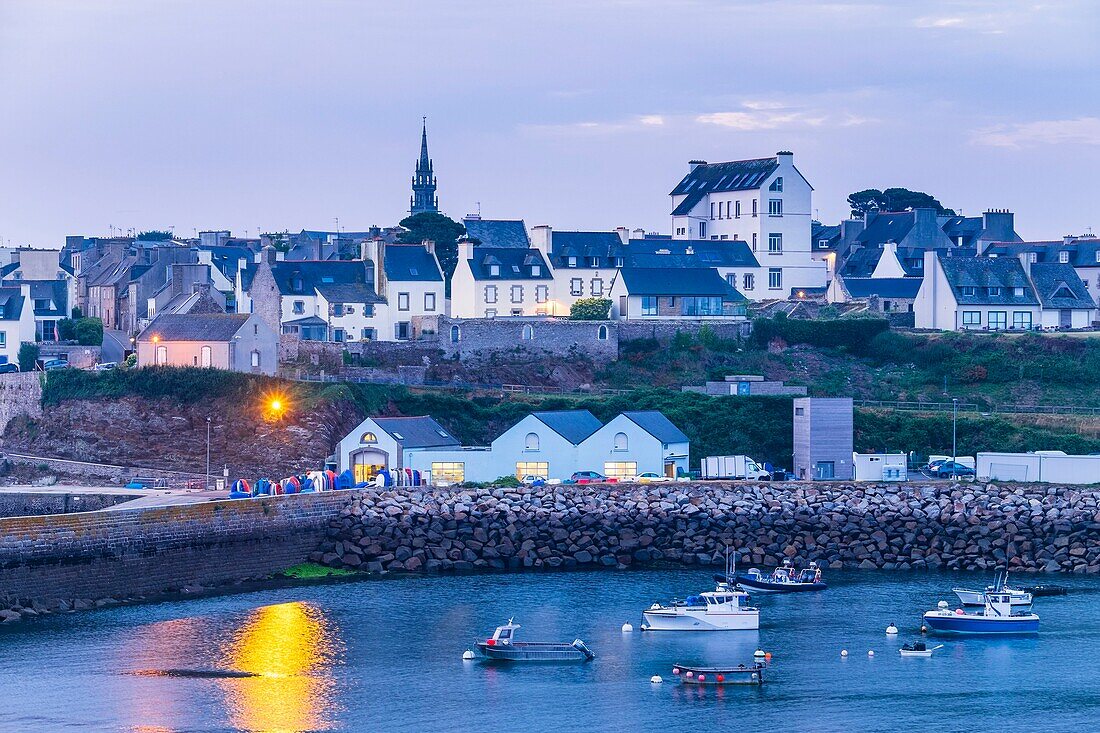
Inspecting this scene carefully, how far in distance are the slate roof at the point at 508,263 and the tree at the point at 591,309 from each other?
3583mm

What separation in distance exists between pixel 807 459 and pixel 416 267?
2360cm

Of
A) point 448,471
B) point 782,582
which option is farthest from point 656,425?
point 782,582

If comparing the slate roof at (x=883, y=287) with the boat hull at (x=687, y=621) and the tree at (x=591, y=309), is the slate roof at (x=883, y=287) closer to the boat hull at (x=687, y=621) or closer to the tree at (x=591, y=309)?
the tree at (x=591, y=309)

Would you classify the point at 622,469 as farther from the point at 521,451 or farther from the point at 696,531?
the point at 696,531

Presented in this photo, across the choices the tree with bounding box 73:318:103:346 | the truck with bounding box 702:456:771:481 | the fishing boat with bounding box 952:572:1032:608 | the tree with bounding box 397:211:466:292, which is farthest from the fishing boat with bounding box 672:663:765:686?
Result: the tree with bounding box 397:211:466:292

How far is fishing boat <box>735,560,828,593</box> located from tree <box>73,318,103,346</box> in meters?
44.5

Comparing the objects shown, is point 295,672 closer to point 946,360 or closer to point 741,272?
point 946,360

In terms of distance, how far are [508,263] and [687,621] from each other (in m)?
38.4

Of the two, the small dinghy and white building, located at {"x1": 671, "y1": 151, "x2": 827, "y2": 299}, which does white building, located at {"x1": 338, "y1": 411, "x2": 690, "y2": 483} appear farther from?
white building, located at {"x1": 671, "y1": 151, "x2": 827, "y2": 299}

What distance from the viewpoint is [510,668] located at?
1490 inches

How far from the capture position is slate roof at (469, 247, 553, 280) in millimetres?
76625

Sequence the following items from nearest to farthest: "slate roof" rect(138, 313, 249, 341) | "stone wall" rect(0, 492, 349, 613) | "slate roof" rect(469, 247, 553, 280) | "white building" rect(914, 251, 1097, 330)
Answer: "stone wall" rect(0, 492, 349, 613) < "slate roof" rect(138, 313, 249, 341) < "slate roof" rect(469, 247, 553, 280) < "white building" rect(914, 251, 1097, 330)

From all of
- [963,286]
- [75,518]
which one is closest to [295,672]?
[75,518]

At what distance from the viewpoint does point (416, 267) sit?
7556cm
